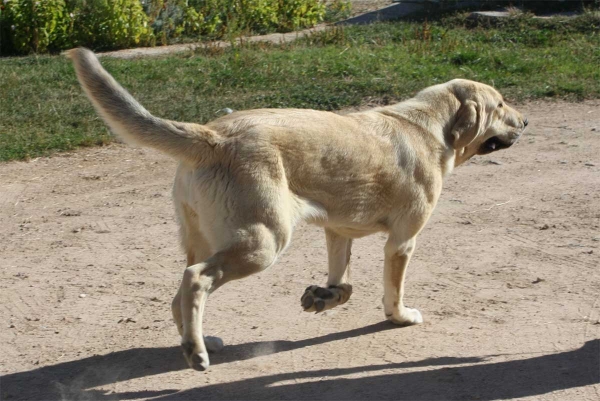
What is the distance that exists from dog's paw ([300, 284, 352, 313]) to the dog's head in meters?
1.16

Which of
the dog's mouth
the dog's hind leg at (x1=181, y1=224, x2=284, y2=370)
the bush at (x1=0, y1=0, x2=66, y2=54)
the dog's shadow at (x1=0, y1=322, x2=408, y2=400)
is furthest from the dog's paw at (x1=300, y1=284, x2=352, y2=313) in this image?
the bush at (x1=0, y1=0, x2=66, y2=54)

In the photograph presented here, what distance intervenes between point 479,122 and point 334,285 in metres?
1.36

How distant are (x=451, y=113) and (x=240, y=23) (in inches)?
379

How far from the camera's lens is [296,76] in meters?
11.7

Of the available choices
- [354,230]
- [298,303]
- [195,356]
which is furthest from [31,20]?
[195,356]

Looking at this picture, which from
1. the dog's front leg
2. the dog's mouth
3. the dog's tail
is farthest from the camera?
the dog's mouth

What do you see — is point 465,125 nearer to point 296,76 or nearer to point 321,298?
point 321,298

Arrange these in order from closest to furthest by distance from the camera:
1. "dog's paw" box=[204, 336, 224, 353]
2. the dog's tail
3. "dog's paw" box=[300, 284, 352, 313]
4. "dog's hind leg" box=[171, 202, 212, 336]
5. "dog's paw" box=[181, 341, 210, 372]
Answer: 1. "dog's paw" box=[181, 341, 210, 372]
2. the dog's tail
3. "dog's hind leg" box=[171, 202, 212, 336]
4. "dog's paw" box=[204, 336, 224, 353]
5. "dog's paw" box=[300, 284, 352, 313]

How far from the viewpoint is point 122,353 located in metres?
5.40

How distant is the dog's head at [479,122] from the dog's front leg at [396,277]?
0.71 meters

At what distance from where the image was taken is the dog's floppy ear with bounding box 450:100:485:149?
227 inches

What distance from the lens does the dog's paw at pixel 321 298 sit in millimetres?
5535

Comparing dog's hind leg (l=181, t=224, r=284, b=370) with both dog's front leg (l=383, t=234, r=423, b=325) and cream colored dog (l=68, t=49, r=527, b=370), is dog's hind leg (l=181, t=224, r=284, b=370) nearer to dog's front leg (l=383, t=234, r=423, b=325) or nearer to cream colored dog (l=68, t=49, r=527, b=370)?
cream colored dog (l=68, t=49, r=527, b=370)

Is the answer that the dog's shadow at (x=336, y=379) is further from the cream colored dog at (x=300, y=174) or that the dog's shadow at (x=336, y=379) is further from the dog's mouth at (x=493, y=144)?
the dog's mouth at (x=493, y=144)
